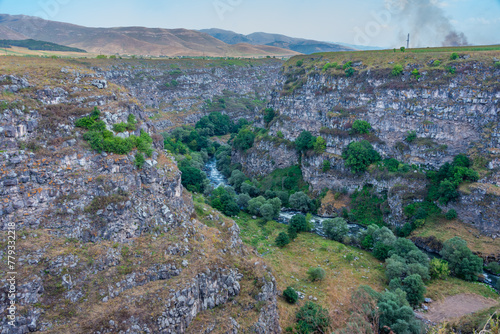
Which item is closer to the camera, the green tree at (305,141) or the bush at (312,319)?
the bush at (312,319)

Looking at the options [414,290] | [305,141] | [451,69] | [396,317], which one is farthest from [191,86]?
[396,317]

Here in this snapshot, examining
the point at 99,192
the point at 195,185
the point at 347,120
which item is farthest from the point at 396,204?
the point at 99,192

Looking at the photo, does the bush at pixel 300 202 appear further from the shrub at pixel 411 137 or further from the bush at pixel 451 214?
the bush at pixel 451 214

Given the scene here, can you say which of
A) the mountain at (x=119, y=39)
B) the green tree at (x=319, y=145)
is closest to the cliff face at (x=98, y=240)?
the green tree at (x=319, y=145)

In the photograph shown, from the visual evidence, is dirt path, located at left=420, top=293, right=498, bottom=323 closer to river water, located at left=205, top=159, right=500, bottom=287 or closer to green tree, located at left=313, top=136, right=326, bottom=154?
river water, located at left=205, top=159, right=500, bottom=287

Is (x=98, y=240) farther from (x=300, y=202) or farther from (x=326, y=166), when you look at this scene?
(x=326, y=166)

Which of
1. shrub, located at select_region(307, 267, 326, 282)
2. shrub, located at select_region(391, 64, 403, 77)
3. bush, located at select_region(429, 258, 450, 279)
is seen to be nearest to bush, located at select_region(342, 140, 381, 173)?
shrub, located at select_region(391, 64, 403, 77)
